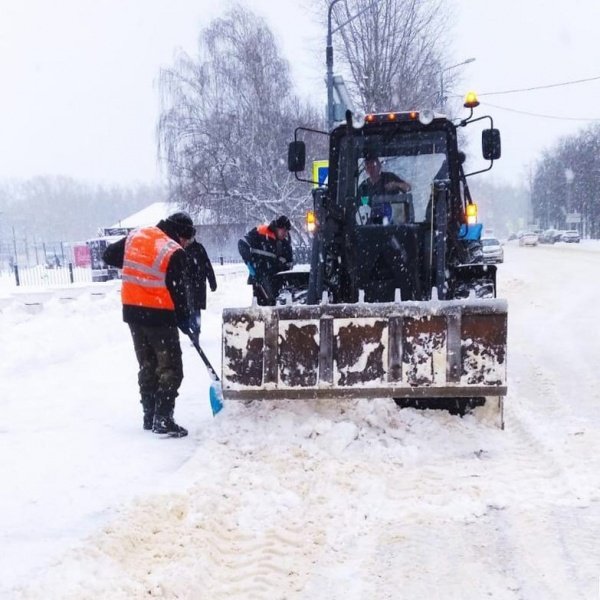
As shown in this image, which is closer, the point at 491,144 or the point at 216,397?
the point at 216,397

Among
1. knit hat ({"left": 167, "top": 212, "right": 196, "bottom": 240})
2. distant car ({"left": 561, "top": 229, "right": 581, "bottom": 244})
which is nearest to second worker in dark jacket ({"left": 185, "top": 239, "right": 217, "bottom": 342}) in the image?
knit hat ({"left": 167, "top": 212, "right": 196, "bottom": 240})

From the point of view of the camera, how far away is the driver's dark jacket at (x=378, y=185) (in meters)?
6.18

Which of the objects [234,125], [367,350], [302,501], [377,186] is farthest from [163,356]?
[234,125]

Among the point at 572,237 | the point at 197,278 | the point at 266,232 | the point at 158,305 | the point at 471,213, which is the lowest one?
the point at 572,237

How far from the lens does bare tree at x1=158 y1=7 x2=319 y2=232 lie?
85.0 feet

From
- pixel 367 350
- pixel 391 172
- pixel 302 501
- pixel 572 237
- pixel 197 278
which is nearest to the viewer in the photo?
pixel 302 501

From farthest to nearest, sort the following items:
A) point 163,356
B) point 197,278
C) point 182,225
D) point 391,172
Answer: point 391,172 → point 197,278 → point 182,225 → point 163,356

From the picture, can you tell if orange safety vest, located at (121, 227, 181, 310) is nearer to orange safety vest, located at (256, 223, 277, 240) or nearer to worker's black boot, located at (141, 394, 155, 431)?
worker's black boot, located at (141, 394, 155, 431)

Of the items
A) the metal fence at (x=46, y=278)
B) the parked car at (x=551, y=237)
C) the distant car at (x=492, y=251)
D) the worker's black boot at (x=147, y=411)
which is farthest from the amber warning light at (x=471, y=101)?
the parked car at (x=551, y=237)

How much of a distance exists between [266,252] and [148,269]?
3182 mm

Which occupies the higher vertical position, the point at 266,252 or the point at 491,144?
the point at 491,144

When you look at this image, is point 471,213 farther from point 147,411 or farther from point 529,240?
point 529,240

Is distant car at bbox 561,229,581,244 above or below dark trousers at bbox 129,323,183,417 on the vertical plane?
below

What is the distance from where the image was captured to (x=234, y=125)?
26656 millimetres
